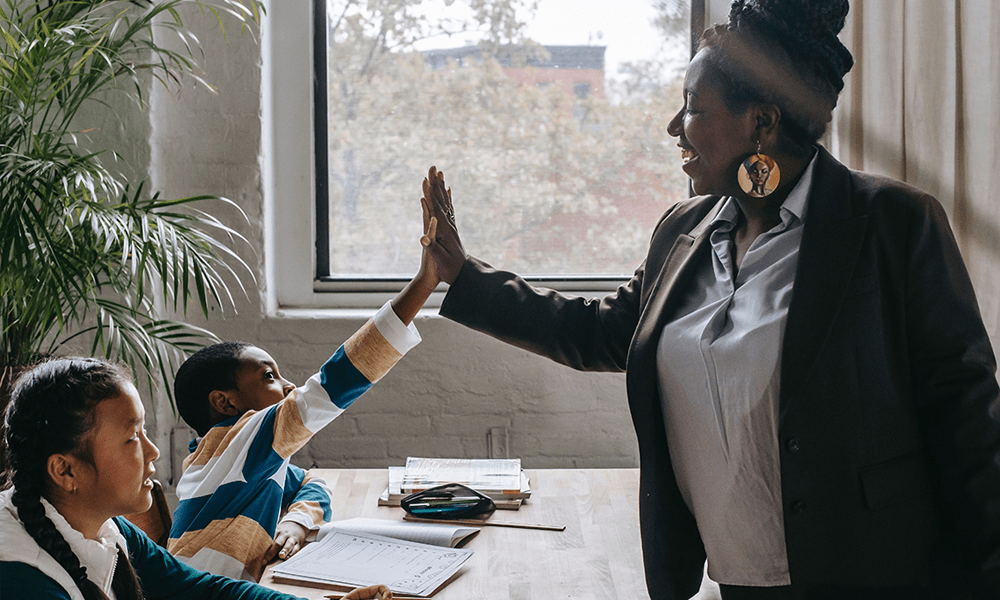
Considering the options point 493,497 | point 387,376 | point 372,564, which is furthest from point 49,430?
point 387,376

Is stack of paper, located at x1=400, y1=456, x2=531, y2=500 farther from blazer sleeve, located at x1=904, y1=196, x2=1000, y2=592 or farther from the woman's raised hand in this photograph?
blazer sleeve, located at x1=904, y1=196, x2=1000, y2=592

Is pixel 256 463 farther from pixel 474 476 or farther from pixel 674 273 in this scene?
pixel 674 273

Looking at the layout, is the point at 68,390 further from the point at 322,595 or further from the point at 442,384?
the point at 442,384

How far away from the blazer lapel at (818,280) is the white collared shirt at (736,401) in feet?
0.10

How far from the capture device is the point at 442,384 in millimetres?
2512

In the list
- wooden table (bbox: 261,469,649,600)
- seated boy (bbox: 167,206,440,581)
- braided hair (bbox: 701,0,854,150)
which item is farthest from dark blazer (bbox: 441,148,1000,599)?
seated boy (bbox: 167,206,440,581)

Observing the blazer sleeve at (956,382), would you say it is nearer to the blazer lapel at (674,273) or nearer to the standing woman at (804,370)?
the standing woman at (804,370)

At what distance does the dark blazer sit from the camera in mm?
1078

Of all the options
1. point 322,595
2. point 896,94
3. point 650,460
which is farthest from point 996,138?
point 322,595

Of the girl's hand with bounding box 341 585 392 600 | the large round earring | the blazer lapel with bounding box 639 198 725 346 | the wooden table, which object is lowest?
the wooden table

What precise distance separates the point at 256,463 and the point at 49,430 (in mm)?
435

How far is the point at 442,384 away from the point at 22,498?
1.48m

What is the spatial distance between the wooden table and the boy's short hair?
342 millimetres

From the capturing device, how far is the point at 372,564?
1.41 metres
